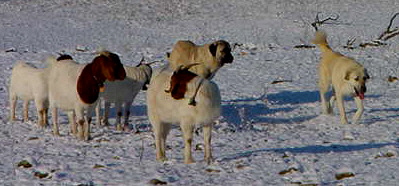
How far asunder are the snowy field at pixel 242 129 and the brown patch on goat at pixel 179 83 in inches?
38.1

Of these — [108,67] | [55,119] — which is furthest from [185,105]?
[55,119]

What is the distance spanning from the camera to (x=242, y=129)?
11.6 meters

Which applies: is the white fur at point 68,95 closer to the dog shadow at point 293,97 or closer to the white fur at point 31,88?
the white fur at point 31,88

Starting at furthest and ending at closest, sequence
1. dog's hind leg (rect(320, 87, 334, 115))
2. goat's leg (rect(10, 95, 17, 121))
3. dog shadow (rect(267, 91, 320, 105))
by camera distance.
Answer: dog shadow (rect(267, 91, 320, 105)), dog's hind leg (rect(320, 87, 334, 115)), goat's leg (rect(10, 95, 17, 121))

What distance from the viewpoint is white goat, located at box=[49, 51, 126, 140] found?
10.3 meters

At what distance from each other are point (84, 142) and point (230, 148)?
244 cm

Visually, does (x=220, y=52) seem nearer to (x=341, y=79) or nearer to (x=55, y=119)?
(x=341, y=79)

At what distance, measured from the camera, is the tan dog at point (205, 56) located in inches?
550

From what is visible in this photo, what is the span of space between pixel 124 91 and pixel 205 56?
2.68m

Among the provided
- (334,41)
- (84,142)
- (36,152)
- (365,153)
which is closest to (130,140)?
(84,142)

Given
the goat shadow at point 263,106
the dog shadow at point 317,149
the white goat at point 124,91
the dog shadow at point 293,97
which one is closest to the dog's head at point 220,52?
the goat shadow at point 263,106

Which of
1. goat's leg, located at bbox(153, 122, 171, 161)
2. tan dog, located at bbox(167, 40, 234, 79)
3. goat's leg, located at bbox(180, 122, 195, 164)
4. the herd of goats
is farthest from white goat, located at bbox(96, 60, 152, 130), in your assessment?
goat's leg, located at bbox(180, 122, 195, 164)

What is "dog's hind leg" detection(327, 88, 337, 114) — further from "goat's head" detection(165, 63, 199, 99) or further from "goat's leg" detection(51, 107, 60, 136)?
"goat's leg" detection(51, 107, 60, 136)

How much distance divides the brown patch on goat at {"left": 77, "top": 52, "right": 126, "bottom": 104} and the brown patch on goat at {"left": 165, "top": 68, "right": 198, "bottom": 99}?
5.62ft
